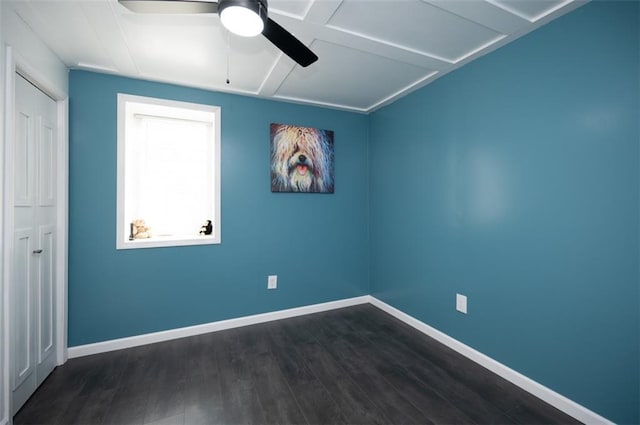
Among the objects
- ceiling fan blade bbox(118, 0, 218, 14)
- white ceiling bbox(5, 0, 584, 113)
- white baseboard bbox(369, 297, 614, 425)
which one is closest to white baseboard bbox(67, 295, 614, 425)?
white baseboard bbox(369, 297, 614, 425)

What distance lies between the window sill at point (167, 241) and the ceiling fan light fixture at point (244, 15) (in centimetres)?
196

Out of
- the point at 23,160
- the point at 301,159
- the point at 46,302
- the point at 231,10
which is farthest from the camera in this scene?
the point at 301,159

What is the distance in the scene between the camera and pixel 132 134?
2.65 meters

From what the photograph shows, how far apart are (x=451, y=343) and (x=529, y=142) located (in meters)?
1.72

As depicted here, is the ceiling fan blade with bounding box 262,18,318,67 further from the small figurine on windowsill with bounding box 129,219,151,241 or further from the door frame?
the small figurine on windowsill with bounding box 129,219,151,241

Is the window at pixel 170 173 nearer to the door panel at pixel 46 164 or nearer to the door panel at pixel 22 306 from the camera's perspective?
the door panel at pixel 46 164

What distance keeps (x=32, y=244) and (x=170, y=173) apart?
127cm

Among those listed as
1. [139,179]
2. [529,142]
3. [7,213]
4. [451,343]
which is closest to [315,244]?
[451,343]

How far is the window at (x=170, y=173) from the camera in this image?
258 cm

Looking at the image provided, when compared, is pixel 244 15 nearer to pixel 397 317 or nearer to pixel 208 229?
pixel 208 229

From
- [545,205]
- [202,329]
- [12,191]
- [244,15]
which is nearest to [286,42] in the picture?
[244,15]

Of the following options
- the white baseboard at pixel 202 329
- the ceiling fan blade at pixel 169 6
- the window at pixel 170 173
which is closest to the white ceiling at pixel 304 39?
the window at pixel 170 173

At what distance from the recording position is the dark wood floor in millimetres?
1605

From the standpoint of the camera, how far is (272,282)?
2939 mm
